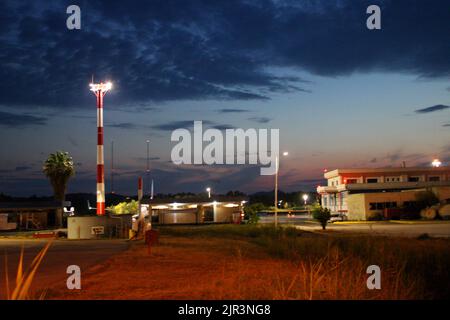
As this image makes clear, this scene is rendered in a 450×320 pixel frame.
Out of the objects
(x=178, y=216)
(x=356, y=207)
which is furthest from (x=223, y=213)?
(x=356, y=207)

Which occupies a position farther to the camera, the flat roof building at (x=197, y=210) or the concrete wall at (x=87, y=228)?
the flat roof building at (x=197, y=210)

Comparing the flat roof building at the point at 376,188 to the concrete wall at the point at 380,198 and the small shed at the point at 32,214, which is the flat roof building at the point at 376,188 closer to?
the concrete wall at the point at 380,198

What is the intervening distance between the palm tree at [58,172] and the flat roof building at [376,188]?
3508 cm

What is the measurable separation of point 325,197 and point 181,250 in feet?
197

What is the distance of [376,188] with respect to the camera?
233 feet

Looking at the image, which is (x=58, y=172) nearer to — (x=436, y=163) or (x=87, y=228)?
(x=87, y=228)

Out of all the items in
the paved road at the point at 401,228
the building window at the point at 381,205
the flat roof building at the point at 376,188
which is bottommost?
the paved road at the point at 401,228

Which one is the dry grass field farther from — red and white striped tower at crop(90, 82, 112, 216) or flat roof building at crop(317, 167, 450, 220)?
flat roof building at crop(317, 167, 450, 220)

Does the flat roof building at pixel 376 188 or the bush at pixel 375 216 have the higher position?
the flat roof building at pixel 376 188

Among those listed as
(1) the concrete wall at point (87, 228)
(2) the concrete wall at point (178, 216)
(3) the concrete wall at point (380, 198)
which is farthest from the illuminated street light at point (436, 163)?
(1) the concrete wall at point (87, 228)

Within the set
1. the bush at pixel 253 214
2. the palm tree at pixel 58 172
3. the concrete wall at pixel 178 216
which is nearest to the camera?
the bush at pixel 253 214

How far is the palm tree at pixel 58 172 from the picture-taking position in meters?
72.0

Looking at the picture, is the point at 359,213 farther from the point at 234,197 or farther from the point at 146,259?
the point at 146,259
